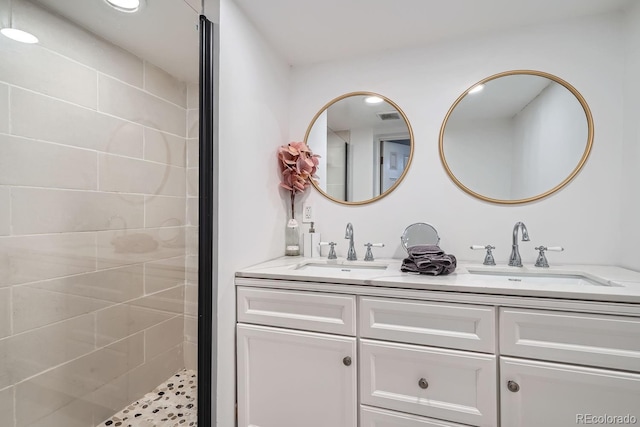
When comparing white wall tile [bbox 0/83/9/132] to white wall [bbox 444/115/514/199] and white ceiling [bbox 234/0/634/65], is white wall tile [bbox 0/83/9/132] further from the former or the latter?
white wall [bbox 444/115/514/199]

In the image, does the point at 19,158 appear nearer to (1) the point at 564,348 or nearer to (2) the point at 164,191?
(2) the point at 164,191

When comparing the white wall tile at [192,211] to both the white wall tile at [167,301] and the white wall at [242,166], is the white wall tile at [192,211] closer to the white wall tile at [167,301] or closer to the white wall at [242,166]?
the white wall at [242,166]

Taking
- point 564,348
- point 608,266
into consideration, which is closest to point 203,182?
point 564,348

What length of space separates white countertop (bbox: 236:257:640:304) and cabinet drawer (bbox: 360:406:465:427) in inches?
19.7

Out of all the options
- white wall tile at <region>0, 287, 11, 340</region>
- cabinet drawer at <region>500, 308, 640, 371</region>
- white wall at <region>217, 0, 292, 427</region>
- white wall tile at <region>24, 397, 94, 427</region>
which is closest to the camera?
cabinet drawer at <region>500, 308, 640, 371</region>

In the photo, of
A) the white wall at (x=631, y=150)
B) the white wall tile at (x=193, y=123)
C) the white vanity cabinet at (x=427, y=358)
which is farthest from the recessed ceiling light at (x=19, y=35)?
the white wall at (x=631, y=150)

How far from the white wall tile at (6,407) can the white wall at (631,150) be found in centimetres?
261

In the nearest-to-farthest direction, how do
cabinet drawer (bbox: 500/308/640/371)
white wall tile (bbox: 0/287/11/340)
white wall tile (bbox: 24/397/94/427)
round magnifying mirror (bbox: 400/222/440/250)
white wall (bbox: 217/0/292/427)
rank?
cabinet drawer (bbox: 500/308/640/371) < white wall tile (bbox: 0/287/11/340) < white wall tile (bbox: 24/397/94/427) < white wall (bbox: 217/0/292/427) < round magnifying mirror (bbox: 400/222/440/250)

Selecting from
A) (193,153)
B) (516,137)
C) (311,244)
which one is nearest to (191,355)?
(311,244)

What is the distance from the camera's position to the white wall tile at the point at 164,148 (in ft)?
4.75

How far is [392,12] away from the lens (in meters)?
1.41

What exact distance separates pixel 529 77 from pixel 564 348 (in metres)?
1.33

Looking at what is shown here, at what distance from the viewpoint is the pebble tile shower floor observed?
1.34 m

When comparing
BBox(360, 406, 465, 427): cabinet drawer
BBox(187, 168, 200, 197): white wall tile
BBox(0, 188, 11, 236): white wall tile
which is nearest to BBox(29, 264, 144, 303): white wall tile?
BBox(0, 188, 11, 236): white wall tile
